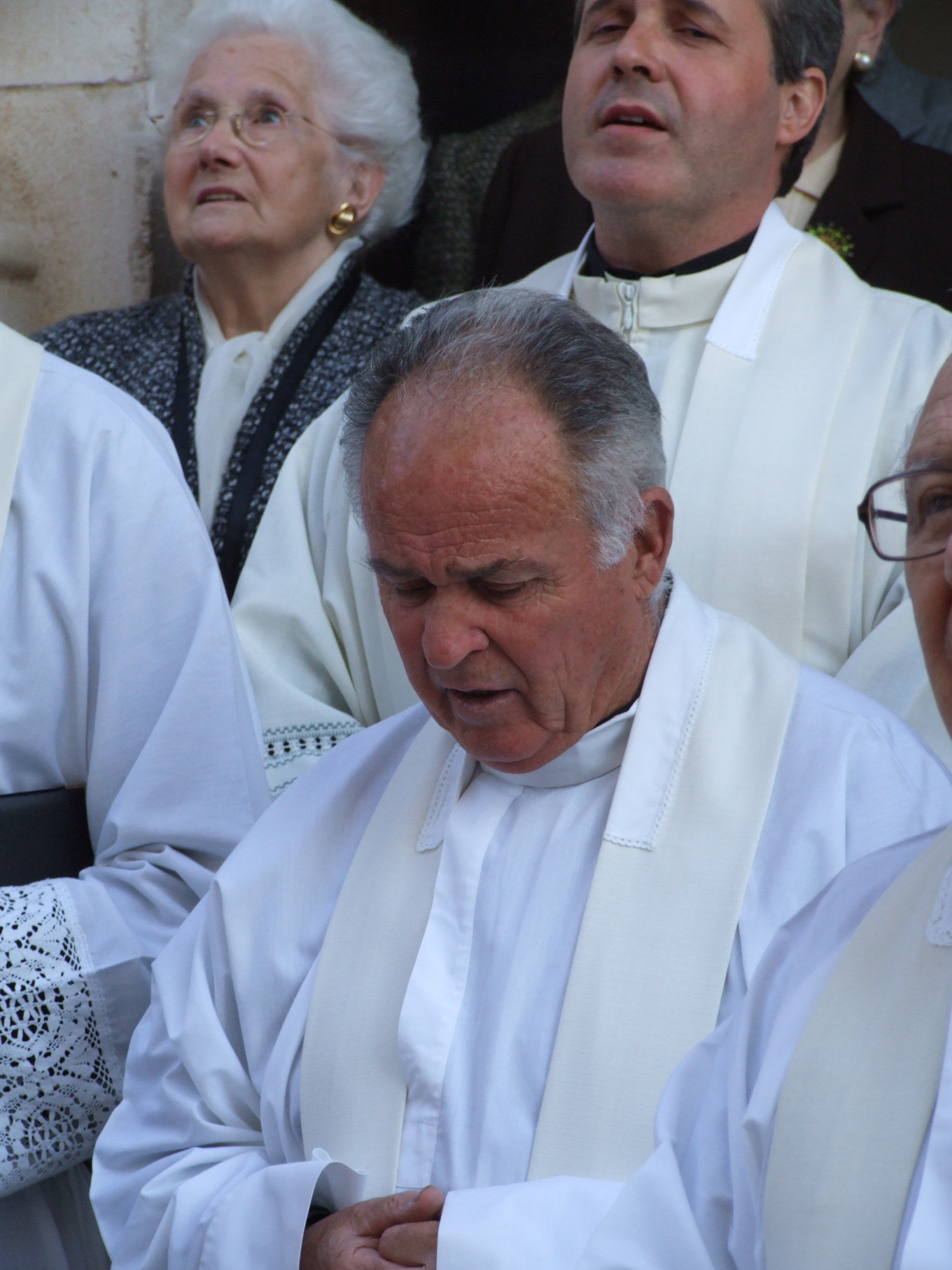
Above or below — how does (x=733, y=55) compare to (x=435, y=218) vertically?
above

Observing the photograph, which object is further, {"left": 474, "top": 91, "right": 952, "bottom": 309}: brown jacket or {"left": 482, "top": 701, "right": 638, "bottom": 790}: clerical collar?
{"left": 474, "top": 91, "right": 952, "bottom": 309}: brown jacket

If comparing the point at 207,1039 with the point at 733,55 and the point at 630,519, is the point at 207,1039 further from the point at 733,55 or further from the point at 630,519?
the point at 733,55

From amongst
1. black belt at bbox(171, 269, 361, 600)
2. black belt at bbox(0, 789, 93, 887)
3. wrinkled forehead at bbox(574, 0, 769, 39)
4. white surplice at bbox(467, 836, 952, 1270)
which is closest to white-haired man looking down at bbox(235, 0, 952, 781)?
wrinkled forehead at bbox(574, 0, 769, 39)

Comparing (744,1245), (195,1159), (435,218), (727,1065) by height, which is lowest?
(195,1159)

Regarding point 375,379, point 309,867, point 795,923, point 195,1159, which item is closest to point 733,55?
point 375,379

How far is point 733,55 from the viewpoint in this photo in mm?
3424

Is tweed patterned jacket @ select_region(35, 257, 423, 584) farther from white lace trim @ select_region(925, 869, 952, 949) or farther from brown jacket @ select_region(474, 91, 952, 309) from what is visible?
white lace trim @ select_region(925, 869, 952, 949)

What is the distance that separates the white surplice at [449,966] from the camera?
7.53 ft

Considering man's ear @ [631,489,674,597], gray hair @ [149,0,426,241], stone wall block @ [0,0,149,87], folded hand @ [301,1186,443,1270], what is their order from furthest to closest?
1. stone wall block @ [0,0,149,87]
2. gray hair @ [149,0,426,241]
3. man's ear @ [631,489,674,597]
4. folded hand @ [301,1186,443,1270]

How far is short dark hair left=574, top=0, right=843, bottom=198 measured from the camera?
3453mm

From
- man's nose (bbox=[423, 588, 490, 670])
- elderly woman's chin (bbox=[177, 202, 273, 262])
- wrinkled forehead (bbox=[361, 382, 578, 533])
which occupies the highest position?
elderly woman's chin (bbox=[177, 202, 273, 262])

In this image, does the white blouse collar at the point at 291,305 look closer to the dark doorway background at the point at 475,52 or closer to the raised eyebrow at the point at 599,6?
the dark doorway background at the point at 475,52

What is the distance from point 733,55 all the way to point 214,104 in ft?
4.51

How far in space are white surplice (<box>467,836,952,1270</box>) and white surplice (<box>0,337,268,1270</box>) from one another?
0.90 meters
